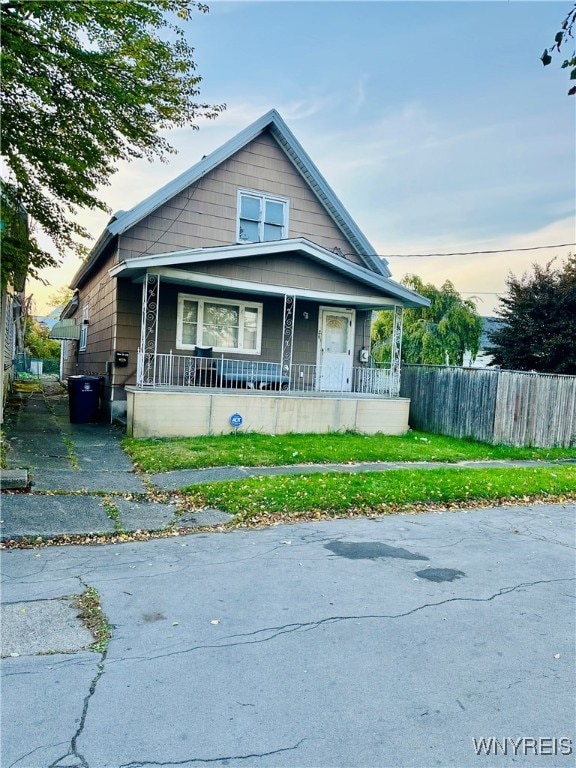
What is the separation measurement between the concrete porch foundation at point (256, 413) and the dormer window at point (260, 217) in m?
4.86

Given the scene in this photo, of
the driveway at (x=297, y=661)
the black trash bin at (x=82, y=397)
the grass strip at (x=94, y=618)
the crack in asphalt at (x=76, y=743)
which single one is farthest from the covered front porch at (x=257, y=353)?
the crack in asphalt at (x=76, y=743)

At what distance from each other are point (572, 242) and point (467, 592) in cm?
1629

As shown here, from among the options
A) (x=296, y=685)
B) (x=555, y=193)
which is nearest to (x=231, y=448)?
(x=296, y=685)

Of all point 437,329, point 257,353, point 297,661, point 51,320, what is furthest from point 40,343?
point 297,661

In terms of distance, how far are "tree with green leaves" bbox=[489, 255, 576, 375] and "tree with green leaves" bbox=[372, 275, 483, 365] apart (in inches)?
142

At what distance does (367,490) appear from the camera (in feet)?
25.5

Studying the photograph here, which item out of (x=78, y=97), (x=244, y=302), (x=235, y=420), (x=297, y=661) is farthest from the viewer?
(x=244, y=302)

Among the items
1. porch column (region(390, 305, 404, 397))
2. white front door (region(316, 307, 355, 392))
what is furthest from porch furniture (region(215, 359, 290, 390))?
porch column (region(390, 305, 404, 397))

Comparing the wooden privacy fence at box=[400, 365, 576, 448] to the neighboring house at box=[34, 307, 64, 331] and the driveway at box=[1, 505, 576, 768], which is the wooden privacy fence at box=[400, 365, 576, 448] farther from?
the neighboring house at box=[34, 307, 64, 331]

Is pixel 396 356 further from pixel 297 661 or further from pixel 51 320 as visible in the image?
pixel 51 320

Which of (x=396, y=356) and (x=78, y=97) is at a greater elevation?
(x=78, y=97)

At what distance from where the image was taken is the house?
12047 millimetres

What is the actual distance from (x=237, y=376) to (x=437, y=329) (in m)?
15.2

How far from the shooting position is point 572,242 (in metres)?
17.4
